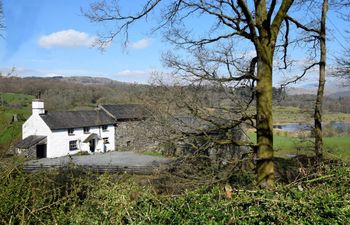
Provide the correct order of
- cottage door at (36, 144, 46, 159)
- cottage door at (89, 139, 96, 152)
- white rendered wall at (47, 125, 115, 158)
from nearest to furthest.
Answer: cottage door at (36, 144, 46, 159), white rendered wall at (47, 125, 115, 158), cottage door at (89, 139, 96, 152)

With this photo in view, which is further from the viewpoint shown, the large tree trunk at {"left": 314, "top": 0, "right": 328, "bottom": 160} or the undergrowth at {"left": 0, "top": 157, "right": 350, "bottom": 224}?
the large tree trunk at {"left": 314, "top": 0, "right": 328, "bottom": 160}

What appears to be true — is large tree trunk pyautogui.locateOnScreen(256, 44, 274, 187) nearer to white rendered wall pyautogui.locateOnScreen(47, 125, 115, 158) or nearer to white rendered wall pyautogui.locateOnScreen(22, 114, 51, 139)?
white rendered wall pyautogui.locateOnScreen(47, 125, 115, 158)

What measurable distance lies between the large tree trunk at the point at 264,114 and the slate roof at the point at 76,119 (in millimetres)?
38708

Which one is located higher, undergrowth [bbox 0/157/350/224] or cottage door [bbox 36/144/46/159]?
undergrowth [bbox 0/157/350/224]

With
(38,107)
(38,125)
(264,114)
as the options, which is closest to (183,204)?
(264,114)

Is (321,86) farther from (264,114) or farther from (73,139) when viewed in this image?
(73,139)

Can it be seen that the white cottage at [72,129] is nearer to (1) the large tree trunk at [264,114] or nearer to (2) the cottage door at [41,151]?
(2) the cottage door at [41,151]

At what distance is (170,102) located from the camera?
9.30 metres

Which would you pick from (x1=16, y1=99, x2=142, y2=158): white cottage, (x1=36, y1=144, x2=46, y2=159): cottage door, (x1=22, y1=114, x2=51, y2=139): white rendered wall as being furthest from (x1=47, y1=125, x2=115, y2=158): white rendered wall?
(x1=22, y1=114, x2=51, y2=139): white rendered wall

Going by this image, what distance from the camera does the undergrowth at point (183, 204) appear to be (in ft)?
9.78

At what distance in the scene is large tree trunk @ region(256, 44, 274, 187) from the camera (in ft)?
23.5

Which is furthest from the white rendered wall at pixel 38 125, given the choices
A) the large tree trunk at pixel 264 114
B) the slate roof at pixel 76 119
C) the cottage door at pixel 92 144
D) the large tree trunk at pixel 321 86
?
the large tree trunk at pixel 264 114

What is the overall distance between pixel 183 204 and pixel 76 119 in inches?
1779

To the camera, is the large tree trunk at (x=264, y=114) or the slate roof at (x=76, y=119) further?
the slate roof at (x=76, y=119)
